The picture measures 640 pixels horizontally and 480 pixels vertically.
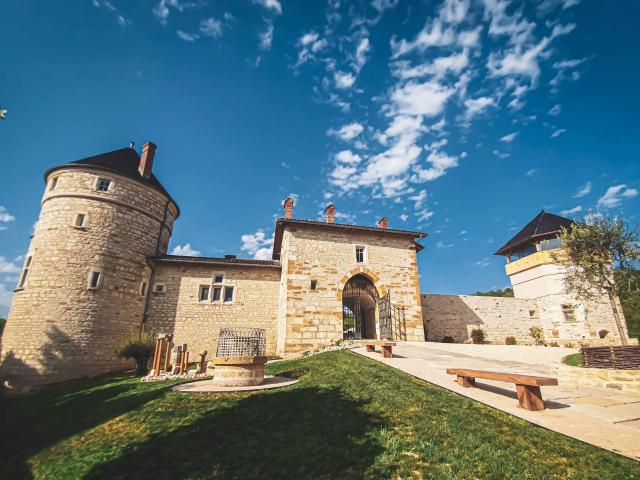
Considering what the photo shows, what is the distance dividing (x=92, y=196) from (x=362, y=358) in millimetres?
15043

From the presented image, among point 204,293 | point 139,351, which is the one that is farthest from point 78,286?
point 204,293

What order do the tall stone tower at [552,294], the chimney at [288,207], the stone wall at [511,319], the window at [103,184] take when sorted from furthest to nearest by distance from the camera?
the tall stone tower at [552,294], the stone wall at [511,319], the chimney at [288,207], the window at [103,184]

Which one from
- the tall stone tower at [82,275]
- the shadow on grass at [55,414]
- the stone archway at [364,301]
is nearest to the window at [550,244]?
the stone archway at [364,301]

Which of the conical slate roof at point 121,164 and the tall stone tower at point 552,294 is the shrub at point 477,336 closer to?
the tall stone tower at point 552,294

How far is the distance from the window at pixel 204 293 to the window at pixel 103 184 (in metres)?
6.98

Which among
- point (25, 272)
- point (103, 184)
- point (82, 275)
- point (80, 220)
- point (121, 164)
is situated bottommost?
point (82, 275)

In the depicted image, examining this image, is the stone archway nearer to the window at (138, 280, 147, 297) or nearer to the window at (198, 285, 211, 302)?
the window at (198, 285, 211, 302)

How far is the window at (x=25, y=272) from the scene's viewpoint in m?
14.3

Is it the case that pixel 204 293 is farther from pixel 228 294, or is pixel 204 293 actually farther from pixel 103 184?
pixel 103 184

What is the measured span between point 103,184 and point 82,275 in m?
4.80

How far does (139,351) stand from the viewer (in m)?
12.7

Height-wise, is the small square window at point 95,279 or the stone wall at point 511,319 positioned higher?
the small square window at point 95,279

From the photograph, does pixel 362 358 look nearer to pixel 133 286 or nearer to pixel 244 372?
pixel 244 372

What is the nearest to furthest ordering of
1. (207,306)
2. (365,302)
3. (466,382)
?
1. (466,382)
2. (207,306)
3. (365,302)
